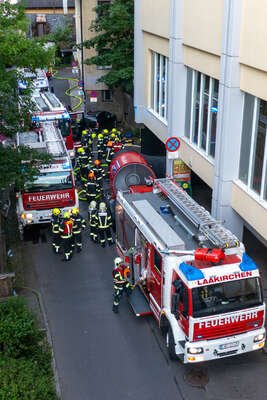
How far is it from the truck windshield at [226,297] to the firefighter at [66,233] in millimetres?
5846

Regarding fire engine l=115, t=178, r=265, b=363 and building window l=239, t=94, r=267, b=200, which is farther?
building window l=239, t=94, r=267, b=200

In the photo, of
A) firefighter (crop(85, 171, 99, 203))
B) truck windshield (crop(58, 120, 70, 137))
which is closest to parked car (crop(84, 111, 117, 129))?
truck windshield (crop(58, 120, 70, 137))

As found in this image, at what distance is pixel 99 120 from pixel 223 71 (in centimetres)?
1696

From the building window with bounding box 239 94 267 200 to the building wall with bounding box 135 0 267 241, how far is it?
6.3 inches

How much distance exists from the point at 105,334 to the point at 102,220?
13.9 feet

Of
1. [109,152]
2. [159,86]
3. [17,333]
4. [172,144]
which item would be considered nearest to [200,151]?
[172,144]

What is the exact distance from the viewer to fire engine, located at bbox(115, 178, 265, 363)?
891 centimetres

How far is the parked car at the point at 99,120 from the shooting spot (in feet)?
90.8

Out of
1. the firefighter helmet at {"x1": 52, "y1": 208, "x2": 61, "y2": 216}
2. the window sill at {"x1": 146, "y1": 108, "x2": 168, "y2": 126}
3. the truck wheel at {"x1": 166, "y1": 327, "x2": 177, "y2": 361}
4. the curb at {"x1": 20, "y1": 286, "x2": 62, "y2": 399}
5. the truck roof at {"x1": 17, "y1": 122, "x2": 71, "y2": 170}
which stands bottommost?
the curb at {"x1": 20, "y1": 286, "x2": 62, "y2": 399}

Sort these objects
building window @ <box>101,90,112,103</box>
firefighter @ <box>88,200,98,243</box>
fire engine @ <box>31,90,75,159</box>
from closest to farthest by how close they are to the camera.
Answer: firefighter @ <box>88,200,98,243</box> → fire engine @ <box>31,90,75,159</box> → building window @ <box>101,90,112,103</box>

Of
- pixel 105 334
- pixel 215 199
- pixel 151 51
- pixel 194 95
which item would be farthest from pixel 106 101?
pixel 105 334

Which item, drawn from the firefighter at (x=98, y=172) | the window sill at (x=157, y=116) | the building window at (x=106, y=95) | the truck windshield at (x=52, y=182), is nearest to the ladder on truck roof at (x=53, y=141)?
the truck windshield at (x=52, y=182)

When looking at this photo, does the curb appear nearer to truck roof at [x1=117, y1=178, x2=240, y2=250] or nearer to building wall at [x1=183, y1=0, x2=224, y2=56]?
truck roof at [x1=117, y1=178, x2=240, y2=250]

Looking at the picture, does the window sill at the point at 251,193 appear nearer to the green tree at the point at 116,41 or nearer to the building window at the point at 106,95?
the green tree at the point at 116,41
